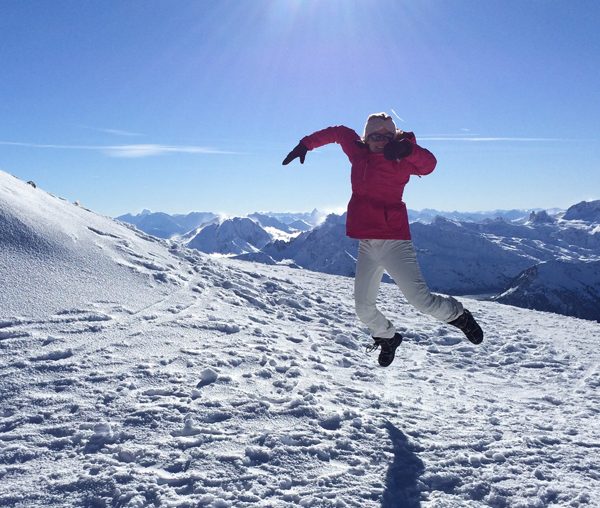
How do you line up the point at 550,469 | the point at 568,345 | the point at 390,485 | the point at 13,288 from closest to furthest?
1. the point at 390,485
2. the point at 550,469
3. the point at 13,288
4. the point at 568,345

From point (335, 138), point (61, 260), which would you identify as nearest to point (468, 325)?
point (335, 138)

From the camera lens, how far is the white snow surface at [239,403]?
421 cm

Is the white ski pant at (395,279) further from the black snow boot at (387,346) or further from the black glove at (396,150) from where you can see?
the black glove at (396,150)

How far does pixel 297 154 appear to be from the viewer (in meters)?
6.73

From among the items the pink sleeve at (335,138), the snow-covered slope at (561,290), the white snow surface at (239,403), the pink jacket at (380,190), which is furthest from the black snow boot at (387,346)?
the snow-covered slope at (561,290)

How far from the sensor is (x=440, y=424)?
5.89m

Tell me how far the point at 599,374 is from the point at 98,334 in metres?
9.09

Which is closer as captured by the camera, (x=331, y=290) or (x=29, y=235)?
(x=29, y=235)

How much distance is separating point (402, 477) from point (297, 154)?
4343 millimetres

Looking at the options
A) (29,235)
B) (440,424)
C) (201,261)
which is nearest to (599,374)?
(440,424)

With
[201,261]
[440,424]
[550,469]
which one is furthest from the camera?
[201,261]

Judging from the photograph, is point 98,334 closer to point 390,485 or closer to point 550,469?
point 390,485

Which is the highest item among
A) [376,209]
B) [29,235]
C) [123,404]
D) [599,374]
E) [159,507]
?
[376,209]

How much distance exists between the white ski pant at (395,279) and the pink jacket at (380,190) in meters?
0.17
